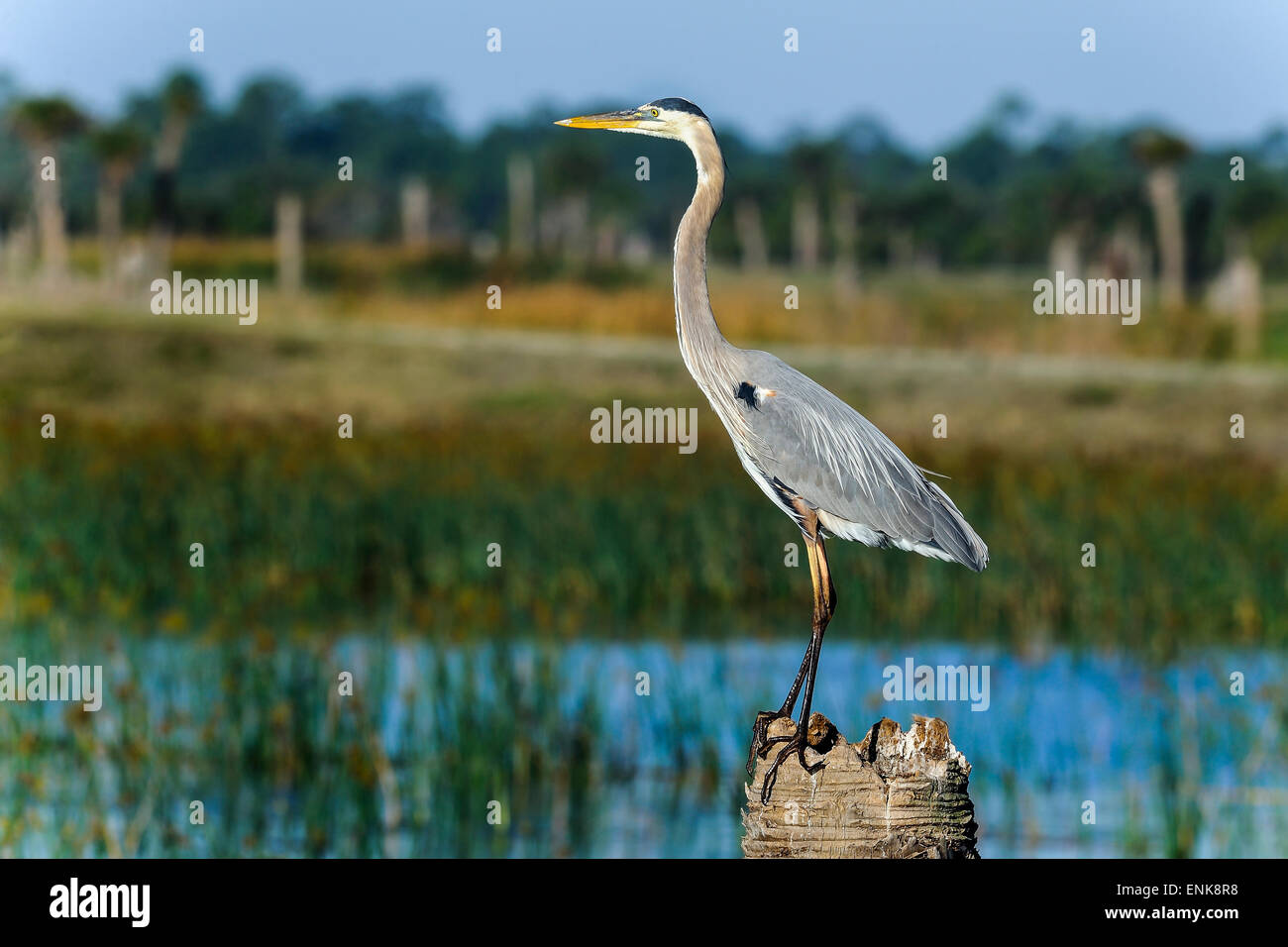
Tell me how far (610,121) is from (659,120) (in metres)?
0.20

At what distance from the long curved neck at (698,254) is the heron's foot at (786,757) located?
1474mm

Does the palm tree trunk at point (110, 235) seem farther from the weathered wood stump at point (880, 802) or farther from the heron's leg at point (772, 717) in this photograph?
the weathered wood stump at point (880, 802)

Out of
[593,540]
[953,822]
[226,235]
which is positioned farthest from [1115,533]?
[226,235]

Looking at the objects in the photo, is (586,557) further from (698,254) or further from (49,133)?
(49,133)

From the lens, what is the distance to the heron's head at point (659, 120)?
6.45 meters

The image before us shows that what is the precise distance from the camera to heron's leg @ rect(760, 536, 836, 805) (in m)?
6.39

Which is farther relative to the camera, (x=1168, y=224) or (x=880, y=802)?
(x=1168, y=224)

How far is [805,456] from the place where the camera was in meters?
6.72

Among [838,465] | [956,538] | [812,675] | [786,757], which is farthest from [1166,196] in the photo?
[786,757]

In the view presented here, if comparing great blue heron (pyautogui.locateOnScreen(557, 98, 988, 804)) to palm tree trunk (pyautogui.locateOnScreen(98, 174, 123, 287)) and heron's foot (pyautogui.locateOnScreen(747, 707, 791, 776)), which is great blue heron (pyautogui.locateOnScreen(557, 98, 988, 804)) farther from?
palm tree trunk (pyautogui.locateOnScreen(98, 174, 123, 287))

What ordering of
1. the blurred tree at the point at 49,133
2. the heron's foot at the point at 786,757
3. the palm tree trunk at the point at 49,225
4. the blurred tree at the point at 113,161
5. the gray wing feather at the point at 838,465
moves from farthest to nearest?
the blurred tree at the point at 113,161 < the blurred tree at the point at 49,133 < the palm tree trunk at the point at 49,225 < the gray wing feather at the point at 838,465 < the heron's foot at the point at 786,757

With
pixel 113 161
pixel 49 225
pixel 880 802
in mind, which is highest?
pixel 113 161

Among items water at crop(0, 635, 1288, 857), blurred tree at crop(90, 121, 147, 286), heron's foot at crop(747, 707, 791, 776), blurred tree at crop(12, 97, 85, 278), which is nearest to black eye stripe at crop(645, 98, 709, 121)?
heron's foot at crop(747, 707, 791, 776)

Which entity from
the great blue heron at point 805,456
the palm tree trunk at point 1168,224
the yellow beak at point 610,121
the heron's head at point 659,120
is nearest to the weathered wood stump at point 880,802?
the great blue heron at point 805,456
